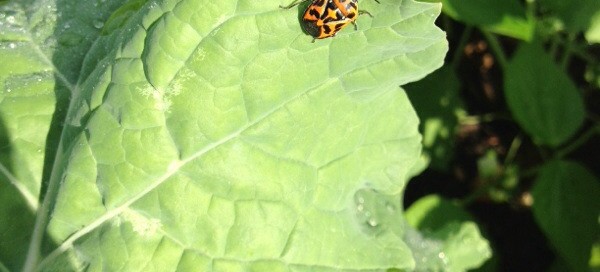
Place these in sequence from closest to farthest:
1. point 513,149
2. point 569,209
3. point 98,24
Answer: point 98,24 → point 569,209 → point 513,149

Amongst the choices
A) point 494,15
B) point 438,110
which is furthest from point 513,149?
point 494,15

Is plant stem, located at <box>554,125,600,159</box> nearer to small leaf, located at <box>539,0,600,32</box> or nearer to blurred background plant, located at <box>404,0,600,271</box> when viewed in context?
blurred background plant, located at <box>404,0,600,271</box>

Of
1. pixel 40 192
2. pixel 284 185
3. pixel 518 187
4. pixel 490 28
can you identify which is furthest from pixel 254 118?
pixel 518 187

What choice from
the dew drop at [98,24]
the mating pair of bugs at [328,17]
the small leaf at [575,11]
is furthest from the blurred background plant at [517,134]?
the dew drop at [98,24]

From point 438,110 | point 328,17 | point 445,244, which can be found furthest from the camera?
point 438,110

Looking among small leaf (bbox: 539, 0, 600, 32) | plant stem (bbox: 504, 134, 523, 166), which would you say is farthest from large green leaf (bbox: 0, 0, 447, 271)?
plant stem (bbox: 504, 134, 523, 166)

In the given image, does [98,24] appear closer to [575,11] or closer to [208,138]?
[208,138]

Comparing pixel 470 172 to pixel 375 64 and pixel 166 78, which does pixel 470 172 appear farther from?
pixel 166 78
